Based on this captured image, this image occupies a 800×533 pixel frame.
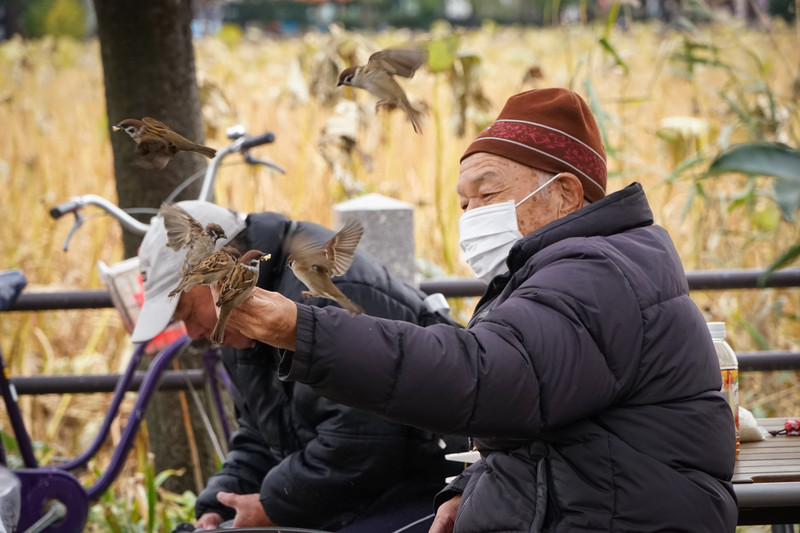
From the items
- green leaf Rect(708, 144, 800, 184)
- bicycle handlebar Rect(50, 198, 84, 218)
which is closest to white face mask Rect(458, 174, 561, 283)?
green leaf Rect(708, 144, 800, 184)

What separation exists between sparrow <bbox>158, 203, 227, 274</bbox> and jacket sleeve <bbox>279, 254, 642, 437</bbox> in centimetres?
21

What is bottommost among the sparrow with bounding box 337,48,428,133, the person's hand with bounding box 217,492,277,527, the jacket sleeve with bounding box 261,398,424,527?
the person's hand with bounding box 217,492,277,527

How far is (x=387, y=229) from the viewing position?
10.1 feet

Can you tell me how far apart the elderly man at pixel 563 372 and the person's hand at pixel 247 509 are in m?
0.71

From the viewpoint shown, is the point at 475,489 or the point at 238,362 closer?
the point at 475,489

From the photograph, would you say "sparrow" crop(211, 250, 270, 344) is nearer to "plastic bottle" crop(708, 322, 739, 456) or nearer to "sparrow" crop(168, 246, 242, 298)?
"sparrow" crop(168, 246, 242, 298)

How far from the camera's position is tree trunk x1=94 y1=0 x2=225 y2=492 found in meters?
3.38

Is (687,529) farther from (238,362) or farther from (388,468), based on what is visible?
(238,362)

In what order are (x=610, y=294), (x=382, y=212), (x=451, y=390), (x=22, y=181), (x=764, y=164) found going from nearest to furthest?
(x=764, y=164)
(x=451, y=390)
(x=610, y=294)
(x=382, y=212)
(x=22, y=181)

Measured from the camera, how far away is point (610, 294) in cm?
136

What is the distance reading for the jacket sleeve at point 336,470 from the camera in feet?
6.57

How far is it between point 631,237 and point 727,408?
31 centimetres

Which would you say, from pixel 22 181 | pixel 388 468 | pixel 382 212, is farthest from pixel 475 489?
pixel 22 181

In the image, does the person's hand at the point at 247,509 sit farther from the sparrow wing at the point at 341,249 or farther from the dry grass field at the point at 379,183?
the dry grass field at the point at 379,183
